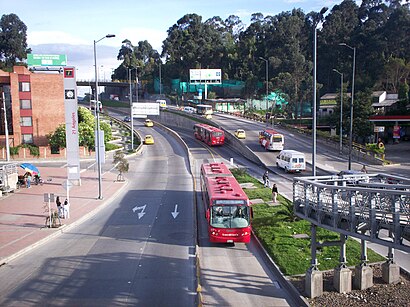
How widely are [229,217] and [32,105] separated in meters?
44.6

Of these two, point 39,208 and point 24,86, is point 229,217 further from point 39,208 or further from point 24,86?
point 24,86

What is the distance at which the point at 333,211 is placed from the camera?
52.6 ft

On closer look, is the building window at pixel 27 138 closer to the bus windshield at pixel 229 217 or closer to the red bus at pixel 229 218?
the red bus at pixel 229 218

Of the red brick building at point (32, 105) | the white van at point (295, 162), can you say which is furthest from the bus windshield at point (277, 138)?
the red brick building at point (32, 105)

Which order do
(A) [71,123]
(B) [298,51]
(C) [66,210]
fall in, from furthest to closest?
(B) [298,51] < (A) [71,123] < (C) [66,210]

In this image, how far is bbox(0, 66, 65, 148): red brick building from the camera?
194 feet

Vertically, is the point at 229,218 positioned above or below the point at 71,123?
below

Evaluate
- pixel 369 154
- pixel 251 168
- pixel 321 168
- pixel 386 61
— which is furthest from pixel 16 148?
pixel 386 61

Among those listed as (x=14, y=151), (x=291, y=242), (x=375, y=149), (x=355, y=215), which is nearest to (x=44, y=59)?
(x=14, y=151)

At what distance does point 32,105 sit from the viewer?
194ft

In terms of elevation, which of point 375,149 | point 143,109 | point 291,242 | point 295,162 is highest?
point 143,109

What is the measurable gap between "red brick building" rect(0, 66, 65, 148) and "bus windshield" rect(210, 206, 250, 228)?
1697 inches

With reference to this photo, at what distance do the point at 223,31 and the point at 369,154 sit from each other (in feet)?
378

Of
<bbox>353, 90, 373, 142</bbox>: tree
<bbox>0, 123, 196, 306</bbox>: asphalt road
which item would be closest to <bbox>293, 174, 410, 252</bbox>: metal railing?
<bbox>0, 123, 196, 306</bbox>: asphalt road
